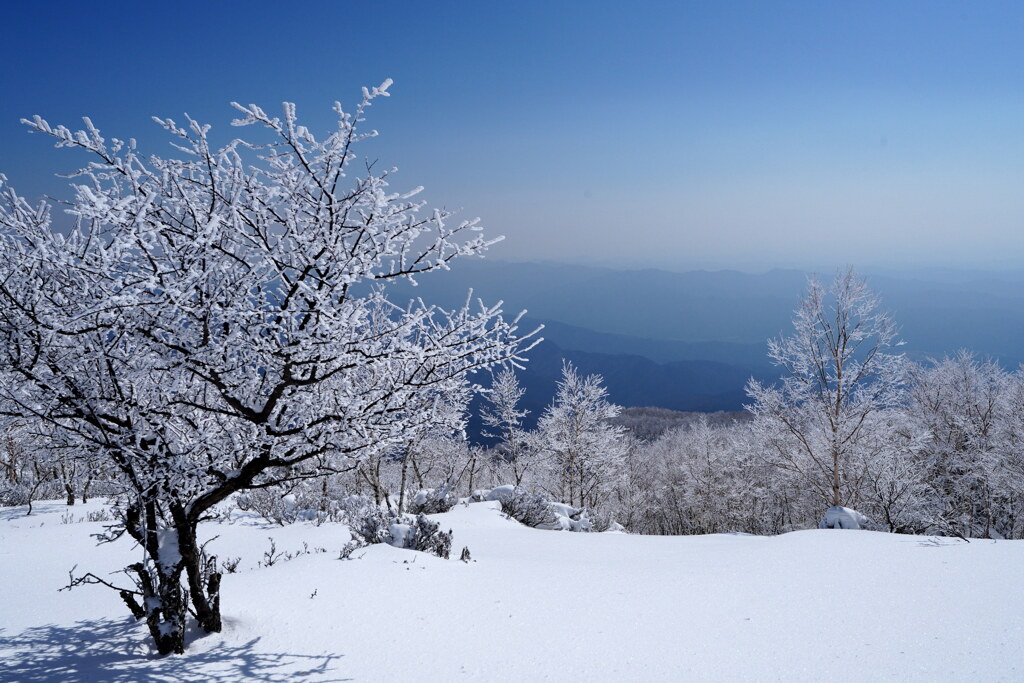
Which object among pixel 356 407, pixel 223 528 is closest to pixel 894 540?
pixel 356 407

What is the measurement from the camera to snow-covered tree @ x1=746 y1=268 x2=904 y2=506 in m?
14.7

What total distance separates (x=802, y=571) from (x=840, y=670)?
2.83 metres

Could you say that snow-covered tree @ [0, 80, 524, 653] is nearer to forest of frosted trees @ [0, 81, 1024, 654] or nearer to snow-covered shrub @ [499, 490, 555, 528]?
forest of frosted trees @ [0, 81, 1024, 654]

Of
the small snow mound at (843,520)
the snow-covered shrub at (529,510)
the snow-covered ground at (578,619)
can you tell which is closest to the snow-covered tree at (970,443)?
the small snow mound at (843,520)

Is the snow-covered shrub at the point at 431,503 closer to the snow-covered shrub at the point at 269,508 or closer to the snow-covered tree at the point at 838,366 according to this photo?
the snow-covered shrub at the point at 269,508

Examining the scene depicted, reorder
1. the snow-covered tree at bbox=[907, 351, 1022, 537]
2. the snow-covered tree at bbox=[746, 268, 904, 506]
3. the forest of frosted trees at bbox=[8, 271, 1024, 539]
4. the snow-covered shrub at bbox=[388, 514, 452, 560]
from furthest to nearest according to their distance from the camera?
the snow-covered tree at bbox=[907, 351, 1022, 537]
the snow-covered tree at bbox=[746, 268, 904, 506]
the forest of frosted trees at bbox=[8, 271, 1024, 539]
the snow-covered shrub at bbox=[388, 514, 452, 560]

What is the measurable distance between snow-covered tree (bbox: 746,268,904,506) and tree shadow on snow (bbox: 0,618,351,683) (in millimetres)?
14551

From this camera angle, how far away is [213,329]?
3.65 m

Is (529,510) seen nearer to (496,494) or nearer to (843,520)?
(496,494)

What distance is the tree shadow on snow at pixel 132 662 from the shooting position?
380 centimetres

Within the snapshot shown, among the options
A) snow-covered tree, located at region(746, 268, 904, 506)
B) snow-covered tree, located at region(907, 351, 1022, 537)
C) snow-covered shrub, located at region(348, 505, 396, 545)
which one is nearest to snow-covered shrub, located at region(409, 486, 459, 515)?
snow-covered shrub, located at region(348, 505, 396, 545)

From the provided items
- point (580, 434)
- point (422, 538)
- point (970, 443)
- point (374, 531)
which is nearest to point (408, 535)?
point (422, 538)

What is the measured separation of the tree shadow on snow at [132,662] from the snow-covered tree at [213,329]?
294 mm

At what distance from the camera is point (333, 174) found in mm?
3664
